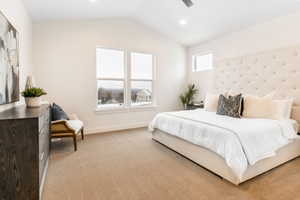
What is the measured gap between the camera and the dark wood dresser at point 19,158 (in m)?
1.45

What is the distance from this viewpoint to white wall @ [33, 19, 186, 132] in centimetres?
363

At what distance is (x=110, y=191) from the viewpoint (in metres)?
1.85

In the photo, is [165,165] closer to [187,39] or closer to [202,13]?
[202,13]

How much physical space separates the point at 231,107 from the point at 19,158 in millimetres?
3105

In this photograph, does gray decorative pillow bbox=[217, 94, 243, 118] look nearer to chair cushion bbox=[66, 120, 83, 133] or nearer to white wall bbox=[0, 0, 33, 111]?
chair cushion bbox=[66, 120, 83, 133]

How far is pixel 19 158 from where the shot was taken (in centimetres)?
150

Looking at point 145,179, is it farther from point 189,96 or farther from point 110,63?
point 189,96

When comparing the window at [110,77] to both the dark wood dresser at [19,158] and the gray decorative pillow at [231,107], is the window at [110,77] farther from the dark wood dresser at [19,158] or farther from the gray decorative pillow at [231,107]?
the dark wood dresser at [19,158]

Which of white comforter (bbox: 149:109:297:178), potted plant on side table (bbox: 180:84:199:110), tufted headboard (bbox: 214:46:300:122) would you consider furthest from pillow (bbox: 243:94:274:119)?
potted plant on side table (bbox: 180:84:199:110)

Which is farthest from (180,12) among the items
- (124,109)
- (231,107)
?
(124,109)

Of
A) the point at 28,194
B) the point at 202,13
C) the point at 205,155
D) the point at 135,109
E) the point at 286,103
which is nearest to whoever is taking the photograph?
the point at 28,194

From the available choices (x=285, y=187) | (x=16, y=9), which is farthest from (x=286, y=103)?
(x=16, y=9)

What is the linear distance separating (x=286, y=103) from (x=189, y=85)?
2849 mm

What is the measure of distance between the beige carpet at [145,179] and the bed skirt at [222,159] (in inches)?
3.0
